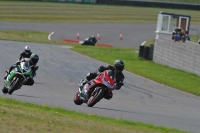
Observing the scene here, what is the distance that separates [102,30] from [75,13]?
11.8 meters

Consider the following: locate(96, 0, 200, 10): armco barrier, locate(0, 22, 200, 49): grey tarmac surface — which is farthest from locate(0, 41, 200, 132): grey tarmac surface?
locate(96, 0, 200, 10): armco barrier

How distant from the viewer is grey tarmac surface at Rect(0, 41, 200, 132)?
49.3 feet

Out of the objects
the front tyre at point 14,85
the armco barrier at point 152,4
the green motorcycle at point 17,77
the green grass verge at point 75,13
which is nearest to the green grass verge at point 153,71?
the green motorcycle at point 17,77

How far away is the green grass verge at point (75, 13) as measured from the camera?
62.6m

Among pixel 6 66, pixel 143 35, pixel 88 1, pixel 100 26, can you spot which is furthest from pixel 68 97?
pixel 88 1

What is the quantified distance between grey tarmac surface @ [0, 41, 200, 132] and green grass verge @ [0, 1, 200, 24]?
107 ft

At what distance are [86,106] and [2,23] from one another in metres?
40.6

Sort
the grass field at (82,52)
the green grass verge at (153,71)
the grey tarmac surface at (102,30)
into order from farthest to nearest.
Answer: the grey tarmac surface at (102,30) < the green grass verge at (153,71) < the grass field at (82,52)

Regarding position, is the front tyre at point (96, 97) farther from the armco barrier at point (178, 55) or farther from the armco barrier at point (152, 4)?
the armco barrier at point (152, 4)

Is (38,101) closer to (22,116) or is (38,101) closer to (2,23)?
(22,116)

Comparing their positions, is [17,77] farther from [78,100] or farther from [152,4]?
[152,4]

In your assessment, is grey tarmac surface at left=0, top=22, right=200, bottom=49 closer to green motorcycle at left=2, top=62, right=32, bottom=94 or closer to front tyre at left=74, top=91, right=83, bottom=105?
green motorcycle at left=2, top=62, right=32, bottom=94

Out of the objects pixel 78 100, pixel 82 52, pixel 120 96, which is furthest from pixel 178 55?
pixel 78 100

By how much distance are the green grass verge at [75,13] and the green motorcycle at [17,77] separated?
41.8 metres
